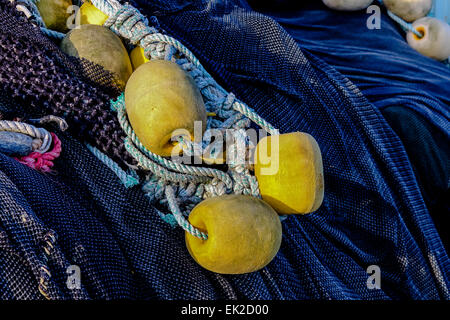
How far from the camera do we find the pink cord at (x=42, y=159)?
89 centimetres

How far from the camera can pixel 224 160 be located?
95cm

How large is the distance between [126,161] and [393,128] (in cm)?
86

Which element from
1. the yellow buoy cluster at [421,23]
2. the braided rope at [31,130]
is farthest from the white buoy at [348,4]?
the braided rope at [31,130]

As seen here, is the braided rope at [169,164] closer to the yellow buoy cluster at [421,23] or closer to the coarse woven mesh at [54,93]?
the coarse woven mesh at [54,93]

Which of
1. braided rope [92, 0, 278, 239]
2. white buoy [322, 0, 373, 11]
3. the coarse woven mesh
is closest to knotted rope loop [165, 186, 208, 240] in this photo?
braided rope [92, 0, 278, 239]

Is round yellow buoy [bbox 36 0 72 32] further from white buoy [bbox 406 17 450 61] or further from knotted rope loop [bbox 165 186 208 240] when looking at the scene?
white buoy [bbox 406 17 450 61]

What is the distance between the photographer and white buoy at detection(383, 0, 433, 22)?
1.88 metres

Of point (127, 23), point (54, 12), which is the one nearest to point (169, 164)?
point (127, 23)

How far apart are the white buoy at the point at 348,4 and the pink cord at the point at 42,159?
1.31 m

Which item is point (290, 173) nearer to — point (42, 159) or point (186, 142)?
point (186, 142)

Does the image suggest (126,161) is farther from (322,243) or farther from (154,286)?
(322,243)

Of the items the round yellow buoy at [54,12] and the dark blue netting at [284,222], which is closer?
the dark blue netting at [284,222]

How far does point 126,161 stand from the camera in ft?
3.13

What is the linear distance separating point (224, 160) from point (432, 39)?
1293 millimetres
